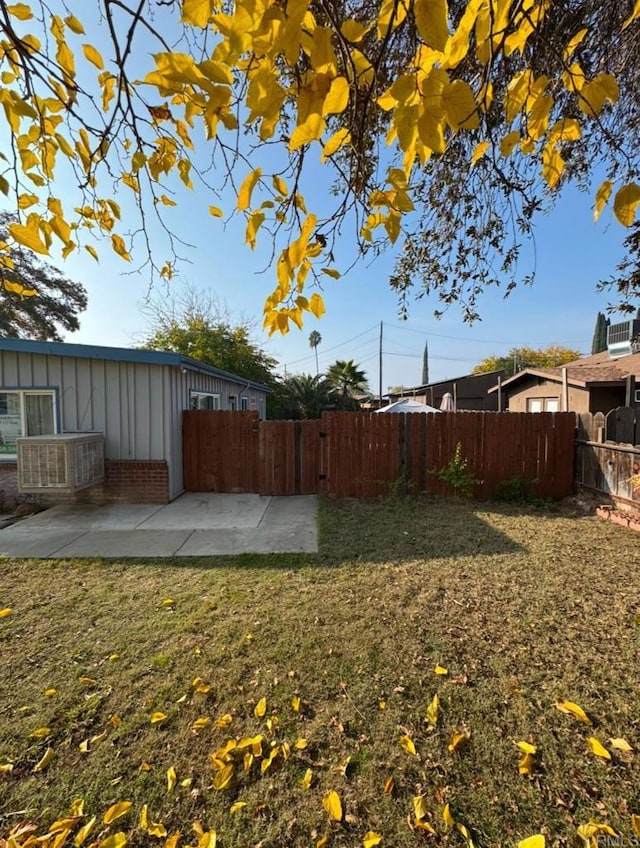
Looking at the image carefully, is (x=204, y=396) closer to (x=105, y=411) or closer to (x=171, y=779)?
(x=105, y=411)

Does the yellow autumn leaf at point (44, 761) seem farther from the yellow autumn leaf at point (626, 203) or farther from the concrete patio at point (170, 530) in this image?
the yellow autumn leaf at point (626, 203)

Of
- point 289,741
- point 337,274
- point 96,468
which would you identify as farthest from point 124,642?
point 96,468

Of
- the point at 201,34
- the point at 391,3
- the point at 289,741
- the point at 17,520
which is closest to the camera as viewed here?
the point at 391,3

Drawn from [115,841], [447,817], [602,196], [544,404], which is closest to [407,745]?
[447,817]

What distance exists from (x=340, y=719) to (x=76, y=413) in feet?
21.3

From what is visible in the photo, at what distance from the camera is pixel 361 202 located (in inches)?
72.2

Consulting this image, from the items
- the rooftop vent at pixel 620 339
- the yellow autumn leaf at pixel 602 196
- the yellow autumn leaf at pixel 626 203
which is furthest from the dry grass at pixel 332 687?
the rooftop vent at pixel 620 339

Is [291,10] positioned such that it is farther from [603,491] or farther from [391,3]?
[603,491]

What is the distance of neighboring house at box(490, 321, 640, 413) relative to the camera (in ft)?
42.0

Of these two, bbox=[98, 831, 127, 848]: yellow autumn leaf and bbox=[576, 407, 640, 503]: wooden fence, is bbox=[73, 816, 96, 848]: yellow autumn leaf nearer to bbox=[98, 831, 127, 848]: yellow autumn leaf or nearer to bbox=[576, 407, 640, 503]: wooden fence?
bbox=[98, 831, 127, 848]: yellow autumn leaf

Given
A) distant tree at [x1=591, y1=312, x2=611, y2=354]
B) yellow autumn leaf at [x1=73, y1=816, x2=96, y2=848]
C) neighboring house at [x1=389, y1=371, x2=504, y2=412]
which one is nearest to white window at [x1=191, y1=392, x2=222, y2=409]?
yellow autumn leaf at [x1=73, y1=816, x2=96, y2=848]

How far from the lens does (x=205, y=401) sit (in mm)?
8984

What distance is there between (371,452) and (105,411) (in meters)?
4.78

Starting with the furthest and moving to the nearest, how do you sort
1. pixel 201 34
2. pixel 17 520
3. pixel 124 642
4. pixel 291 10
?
pixel 17 520
pixel 124 642
pixel 201 34
pixel 291 10
